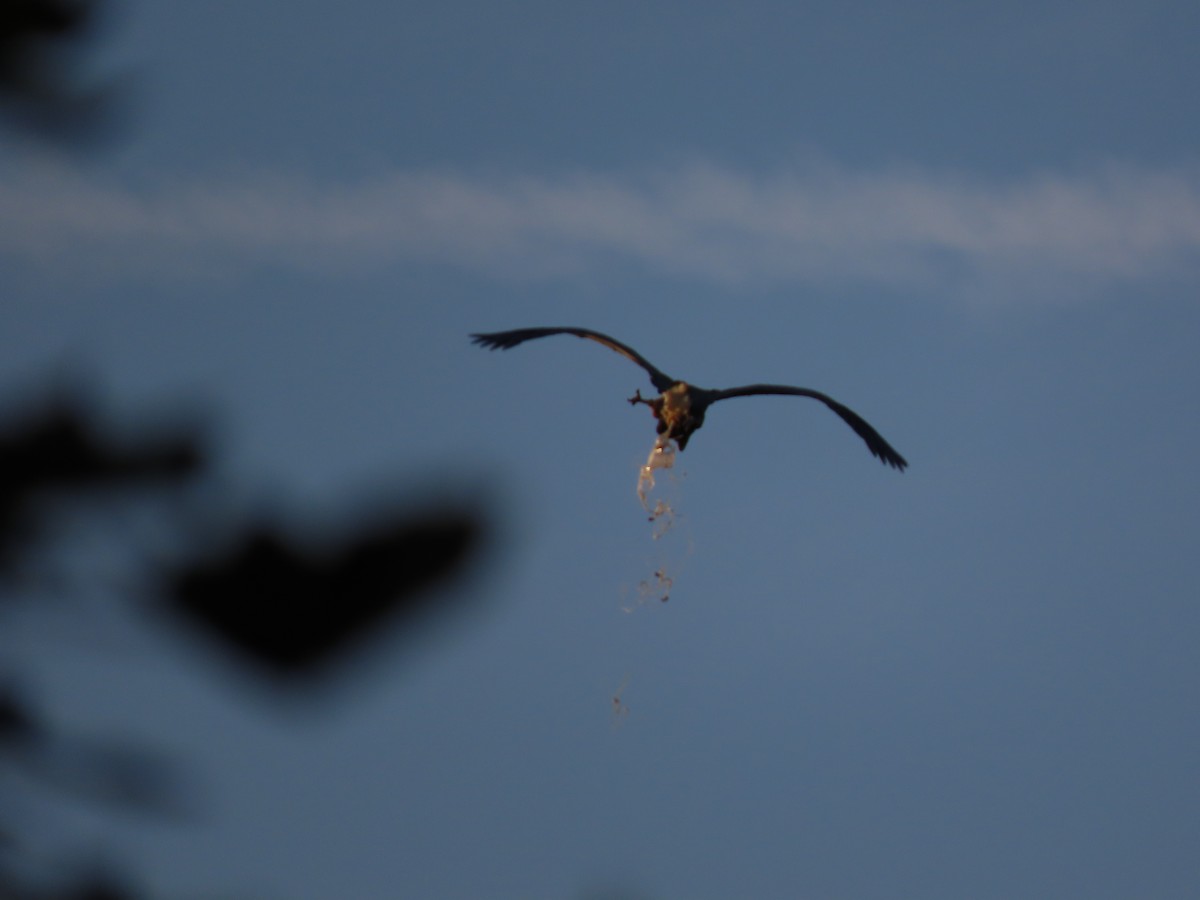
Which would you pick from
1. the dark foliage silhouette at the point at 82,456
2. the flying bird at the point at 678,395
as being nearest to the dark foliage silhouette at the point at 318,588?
the dark foliage silhouette at the point at 82,456

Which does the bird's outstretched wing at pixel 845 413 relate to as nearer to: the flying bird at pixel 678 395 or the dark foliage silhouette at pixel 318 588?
the flying bird at pixel 678 395

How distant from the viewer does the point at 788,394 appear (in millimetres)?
15336

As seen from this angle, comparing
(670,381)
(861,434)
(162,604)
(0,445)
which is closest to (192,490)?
(162,604)

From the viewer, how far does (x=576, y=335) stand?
15.6 meters

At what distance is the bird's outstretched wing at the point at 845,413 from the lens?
1479cm

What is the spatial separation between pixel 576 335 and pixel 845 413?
3.35 meters

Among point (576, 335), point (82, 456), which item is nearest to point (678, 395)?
point (576, 335)

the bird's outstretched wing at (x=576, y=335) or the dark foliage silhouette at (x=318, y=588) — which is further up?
the bird's outstretched wing at (x=576, y=335)

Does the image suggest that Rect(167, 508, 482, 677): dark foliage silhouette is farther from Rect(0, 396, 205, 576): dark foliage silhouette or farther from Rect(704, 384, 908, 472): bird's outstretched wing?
Rect(704, 384, 908, 472): bird's outstretched wing

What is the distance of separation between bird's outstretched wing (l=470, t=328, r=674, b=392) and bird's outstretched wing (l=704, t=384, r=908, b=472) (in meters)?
0.55

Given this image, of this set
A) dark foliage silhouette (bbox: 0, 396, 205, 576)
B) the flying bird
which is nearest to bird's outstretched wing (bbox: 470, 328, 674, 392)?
the flying bird

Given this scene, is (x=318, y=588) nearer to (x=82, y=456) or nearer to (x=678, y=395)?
(x=82, y=456)

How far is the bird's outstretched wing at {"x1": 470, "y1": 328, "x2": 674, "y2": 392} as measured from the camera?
1473 centimetres

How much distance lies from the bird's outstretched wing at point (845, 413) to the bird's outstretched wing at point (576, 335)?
553 mm
